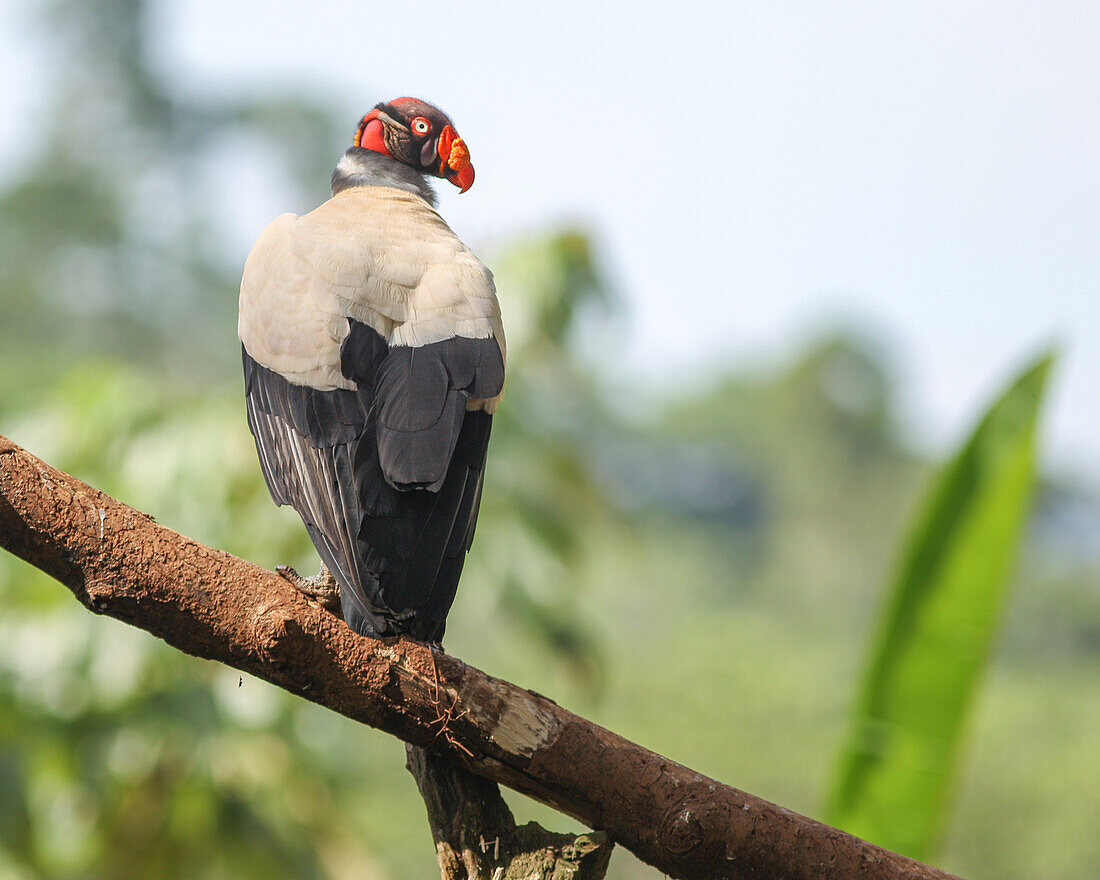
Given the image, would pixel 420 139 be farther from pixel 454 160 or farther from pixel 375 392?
pixel 375 392

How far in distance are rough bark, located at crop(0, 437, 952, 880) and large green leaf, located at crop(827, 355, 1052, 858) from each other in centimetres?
115

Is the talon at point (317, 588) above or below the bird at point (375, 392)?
below

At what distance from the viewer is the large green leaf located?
2912mm

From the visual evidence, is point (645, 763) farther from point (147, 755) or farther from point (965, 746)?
point (147, 755)

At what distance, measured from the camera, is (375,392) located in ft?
6.27

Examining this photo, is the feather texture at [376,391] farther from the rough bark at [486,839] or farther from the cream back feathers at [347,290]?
the rough bark at [486,839]

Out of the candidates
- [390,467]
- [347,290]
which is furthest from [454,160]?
[390,467]

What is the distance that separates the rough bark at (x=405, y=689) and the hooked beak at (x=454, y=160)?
96cm

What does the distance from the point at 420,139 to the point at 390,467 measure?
2.80ft

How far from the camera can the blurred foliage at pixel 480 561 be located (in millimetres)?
4012

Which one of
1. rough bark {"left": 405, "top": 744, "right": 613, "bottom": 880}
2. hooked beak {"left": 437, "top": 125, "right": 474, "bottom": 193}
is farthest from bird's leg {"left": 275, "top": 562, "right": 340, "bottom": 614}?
hooked beak {"left": 437, "top": 125, "right": 474, "bottom": 193}

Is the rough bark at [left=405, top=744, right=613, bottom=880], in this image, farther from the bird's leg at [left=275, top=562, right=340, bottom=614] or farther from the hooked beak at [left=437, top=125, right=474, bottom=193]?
the hooked beak at [left=437, top=125, right=474, bottom=193]

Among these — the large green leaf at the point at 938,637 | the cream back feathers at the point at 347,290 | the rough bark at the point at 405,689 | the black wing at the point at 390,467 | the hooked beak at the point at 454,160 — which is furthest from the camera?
the large green leaf at the point at 938,637

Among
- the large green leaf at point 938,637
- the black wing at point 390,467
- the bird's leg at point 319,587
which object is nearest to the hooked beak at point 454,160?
the black wing at point 390,467
